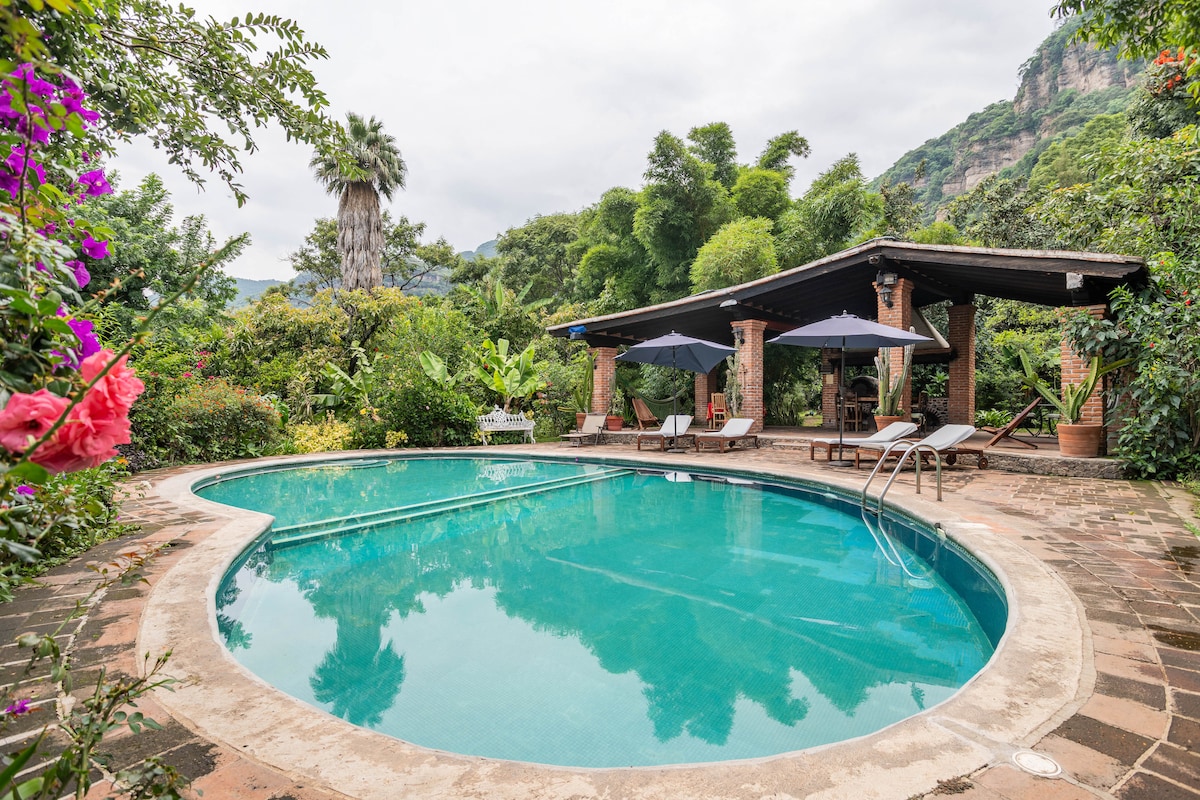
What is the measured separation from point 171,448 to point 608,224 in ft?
52.7

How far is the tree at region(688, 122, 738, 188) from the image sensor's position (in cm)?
2170

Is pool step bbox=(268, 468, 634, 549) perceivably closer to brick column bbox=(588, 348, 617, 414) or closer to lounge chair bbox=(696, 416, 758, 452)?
lounge chair bbox=(696, 416, 758, 452)

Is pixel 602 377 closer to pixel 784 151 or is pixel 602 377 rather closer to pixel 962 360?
pixel 962 360

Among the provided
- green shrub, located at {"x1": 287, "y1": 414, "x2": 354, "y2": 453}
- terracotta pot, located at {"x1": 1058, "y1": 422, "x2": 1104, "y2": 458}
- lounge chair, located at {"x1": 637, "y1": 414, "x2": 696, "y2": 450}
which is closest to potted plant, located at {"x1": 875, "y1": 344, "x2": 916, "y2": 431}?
terracotta pot, located at {"x1": 1058, "y1": 422, "x2": 1104, "y2": 458}

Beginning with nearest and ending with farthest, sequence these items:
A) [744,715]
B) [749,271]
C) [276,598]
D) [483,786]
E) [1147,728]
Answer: [483,786]
[1147,728]
[744,715]
[276,598]
[749,271]

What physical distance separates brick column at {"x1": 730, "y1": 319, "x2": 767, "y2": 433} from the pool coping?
33.1 feet

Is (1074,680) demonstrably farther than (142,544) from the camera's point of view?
No

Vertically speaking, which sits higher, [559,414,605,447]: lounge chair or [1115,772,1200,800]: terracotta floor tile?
[559,414,605,447]: lounge chair

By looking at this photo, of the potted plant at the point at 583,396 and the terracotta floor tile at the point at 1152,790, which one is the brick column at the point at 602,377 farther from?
the terracotta floor tile at the point at 1152,790

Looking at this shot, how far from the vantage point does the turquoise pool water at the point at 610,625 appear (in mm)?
2920

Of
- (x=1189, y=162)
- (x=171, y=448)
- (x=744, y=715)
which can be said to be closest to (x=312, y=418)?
(x=171, y=448)

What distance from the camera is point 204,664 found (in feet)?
8.93

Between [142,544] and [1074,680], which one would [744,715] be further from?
[142,544]

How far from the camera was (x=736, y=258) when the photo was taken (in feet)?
54.3
